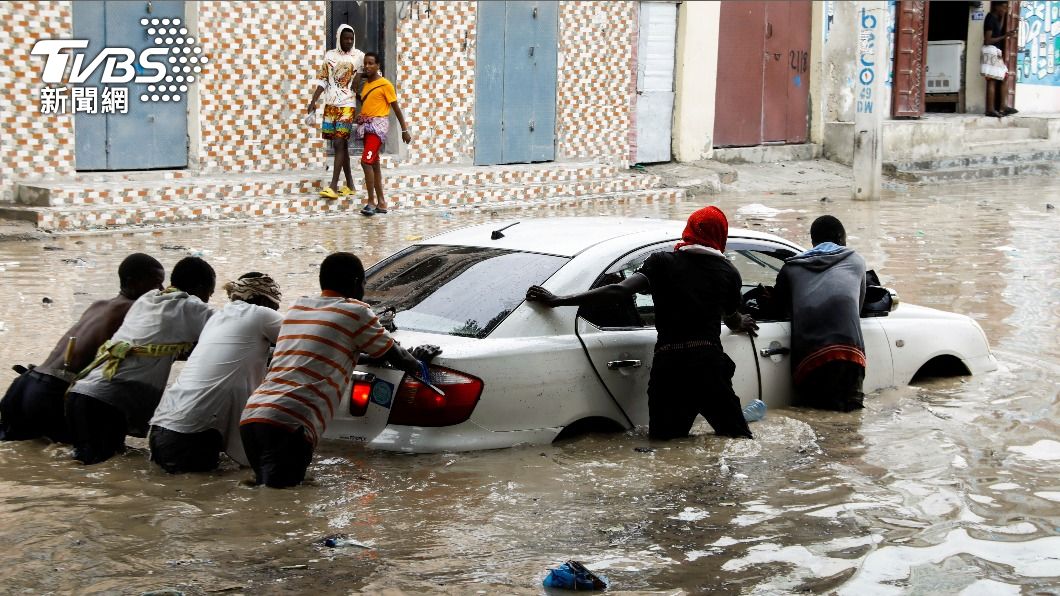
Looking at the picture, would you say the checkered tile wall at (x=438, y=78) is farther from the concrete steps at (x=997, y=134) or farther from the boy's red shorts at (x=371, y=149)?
the concrete steps at (x=997, y=134)

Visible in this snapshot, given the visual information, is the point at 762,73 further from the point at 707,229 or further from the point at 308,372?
the point at 308,372

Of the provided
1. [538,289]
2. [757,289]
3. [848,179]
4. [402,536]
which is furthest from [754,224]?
[402,536]

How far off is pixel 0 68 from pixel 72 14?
3.32 ft

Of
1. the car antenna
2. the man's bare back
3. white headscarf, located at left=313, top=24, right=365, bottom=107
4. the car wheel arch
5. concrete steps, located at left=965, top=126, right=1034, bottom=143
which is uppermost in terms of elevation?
white headscarf, located at left=313, top=24, right=365, bottom=107

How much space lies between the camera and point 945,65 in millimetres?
27266

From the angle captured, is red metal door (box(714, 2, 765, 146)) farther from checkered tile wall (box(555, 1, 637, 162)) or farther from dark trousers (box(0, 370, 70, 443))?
dark trousers (box(0, 370, 70, 443))

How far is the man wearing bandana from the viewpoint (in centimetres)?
577

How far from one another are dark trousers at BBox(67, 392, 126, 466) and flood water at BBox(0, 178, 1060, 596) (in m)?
0.08

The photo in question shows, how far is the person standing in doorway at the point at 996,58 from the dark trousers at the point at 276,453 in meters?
22.6

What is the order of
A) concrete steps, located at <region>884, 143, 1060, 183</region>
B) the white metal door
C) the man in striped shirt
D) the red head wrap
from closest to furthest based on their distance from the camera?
1. the man in striped shirt
2. the red head wrap
3. the white metal door
4. concrete steps, located at <region>884, 143, 1060, 183</region>

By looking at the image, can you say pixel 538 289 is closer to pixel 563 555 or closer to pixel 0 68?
pixel 563 555

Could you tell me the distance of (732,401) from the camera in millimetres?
6219

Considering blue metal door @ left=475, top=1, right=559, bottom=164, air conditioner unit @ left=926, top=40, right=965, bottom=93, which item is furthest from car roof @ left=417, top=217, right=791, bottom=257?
air conditioner unit @ left=926, top=40, right=965, bottom=93

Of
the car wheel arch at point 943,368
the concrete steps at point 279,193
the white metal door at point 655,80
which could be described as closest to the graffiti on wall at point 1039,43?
the white metal door at point 655,80
